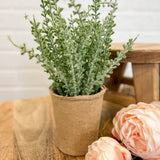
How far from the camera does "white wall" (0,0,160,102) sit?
2.98 ft

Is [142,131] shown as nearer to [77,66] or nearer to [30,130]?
[77,66]

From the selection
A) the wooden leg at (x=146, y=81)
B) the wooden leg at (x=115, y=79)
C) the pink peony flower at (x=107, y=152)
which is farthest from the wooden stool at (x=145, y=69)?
the pink peony flower at (x=107, y=152)

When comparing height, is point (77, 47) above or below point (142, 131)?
above

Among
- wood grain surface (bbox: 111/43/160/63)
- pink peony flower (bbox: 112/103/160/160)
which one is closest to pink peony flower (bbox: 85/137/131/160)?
pink peony flower (bbox: 112/103/160/160)

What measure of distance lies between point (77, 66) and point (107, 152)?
0.16 meters

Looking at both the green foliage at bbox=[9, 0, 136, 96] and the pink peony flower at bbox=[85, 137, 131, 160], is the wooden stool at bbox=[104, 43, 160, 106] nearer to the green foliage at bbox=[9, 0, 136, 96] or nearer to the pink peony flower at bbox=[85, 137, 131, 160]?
the green foliage at bbox=[9, 0, 136, 96]

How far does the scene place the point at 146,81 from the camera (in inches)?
22.5

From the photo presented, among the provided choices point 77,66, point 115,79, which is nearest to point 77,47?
point 77,66

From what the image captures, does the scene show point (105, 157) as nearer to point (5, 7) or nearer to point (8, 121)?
point (8, 121)

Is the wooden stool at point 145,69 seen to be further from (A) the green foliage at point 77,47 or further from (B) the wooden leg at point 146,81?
(A) the green foliage at point 77,47

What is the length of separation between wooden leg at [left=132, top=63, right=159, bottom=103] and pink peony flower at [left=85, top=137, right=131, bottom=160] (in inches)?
11.0

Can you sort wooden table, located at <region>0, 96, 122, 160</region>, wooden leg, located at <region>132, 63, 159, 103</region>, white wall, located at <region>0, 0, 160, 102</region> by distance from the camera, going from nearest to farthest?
wooden table, located at <region>0, 96, 122, 160</region> < wooden leg, located at <region>132, 63, 159, 103</region> < white wall, located at <region>0, 0, 160, 102</region>

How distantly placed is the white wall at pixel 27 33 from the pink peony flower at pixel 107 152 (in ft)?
2.48

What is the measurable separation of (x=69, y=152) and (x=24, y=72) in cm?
68
